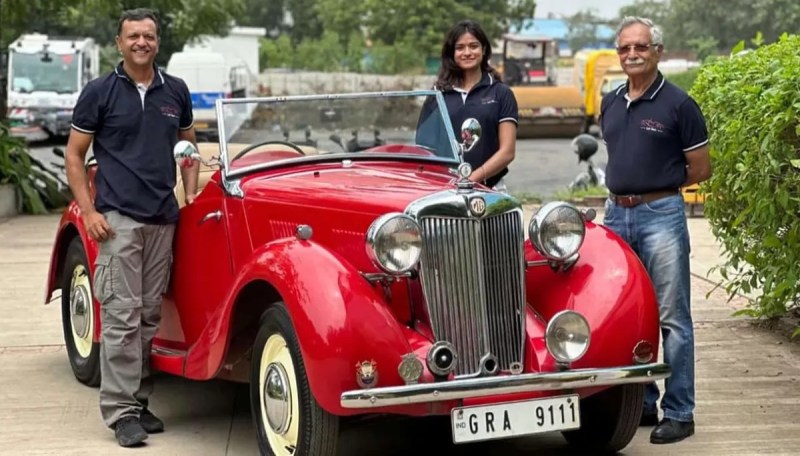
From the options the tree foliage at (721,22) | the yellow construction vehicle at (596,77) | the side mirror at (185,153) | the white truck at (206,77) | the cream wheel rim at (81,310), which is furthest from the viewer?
the tree foliage at (721,22)

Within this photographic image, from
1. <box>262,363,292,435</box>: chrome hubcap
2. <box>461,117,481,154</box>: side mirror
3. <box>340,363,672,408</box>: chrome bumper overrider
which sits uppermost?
<box>461,117,481,154</box>: side mirror

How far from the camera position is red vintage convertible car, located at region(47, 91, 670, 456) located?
197 inches

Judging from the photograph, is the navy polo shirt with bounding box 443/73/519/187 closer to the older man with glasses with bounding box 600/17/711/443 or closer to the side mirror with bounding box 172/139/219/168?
the older man with glasses with bounding box 600/17/711/443

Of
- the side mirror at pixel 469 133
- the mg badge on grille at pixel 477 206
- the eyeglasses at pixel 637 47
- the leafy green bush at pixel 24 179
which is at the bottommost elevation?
the leafy green bush at pixel 24 179

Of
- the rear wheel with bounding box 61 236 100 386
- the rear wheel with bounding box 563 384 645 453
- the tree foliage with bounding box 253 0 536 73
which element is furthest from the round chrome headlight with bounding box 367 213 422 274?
the tree foliage with bounding box 253 0 536 73

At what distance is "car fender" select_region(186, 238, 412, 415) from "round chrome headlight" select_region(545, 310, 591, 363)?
24.1 inches

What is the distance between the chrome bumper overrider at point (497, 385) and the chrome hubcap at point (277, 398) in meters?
0.50

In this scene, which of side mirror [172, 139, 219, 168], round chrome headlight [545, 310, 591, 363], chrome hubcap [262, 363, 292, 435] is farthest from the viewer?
side mirror [172, 139, 219, 168]

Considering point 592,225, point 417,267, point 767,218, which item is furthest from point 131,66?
point 767,218

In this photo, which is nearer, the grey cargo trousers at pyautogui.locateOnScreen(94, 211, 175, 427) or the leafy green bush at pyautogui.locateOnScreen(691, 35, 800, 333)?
the grey cargo trousers at pyautogui.locateOnScreen(94, 211, 175, 427)

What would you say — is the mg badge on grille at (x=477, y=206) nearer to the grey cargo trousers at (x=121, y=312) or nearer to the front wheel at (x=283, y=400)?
the front wheel at (x=283, y=400)

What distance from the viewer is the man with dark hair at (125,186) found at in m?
6.12

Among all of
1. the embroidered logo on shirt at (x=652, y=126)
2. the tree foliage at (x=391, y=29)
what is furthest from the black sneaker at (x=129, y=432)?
the tree foliage at (x=391, y=29)

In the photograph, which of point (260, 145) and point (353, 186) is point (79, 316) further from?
point (353, 186)
